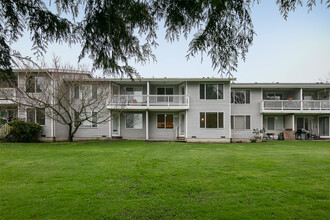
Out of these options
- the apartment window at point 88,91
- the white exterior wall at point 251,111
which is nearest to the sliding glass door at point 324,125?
the white exterior wall at point 251,111

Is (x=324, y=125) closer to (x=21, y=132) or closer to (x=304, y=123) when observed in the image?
(x=304, y=123)

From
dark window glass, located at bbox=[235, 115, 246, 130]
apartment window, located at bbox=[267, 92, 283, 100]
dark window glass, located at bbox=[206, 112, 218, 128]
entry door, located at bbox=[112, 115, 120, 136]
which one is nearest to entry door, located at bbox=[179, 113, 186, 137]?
dark window glass, located at bbox=[206, 112, 218, 128]

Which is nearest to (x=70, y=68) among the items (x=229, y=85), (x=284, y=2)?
(x=229, y=85)

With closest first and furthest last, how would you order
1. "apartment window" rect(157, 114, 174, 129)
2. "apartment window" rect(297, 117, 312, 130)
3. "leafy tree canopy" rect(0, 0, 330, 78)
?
"leafy tree canopy" rect(0, 0, 330, 78) < "apartment window" rect(157, 114, 174, 129) < "apartment window" rect(297, 117, 312, 130)

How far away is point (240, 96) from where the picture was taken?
68.8 feet

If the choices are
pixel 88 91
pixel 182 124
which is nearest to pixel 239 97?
pixel 182 124

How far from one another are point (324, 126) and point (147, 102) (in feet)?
65.8

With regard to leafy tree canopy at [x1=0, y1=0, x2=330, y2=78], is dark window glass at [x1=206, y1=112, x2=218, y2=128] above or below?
below

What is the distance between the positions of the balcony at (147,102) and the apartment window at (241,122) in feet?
19.6

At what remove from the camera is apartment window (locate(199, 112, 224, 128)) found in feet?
61.8

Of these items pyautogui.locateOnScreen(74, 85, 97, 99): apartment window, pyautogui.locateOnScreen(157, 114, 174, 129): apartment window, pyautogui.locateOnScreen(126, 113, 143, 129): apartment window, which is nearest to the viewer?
pyautogui.locateOnScreen(74, 85, 97, 99): apartment window

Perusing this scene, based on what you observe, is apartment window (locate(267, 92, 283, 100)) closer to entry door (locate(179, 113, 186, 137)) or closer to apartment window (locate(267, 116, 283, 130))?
apartment window (locate(267, 116, 283, 130))

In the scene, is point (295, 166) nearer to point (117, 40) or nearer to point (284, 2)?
point (284, 2)

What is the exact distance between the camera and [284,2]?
128 inches
